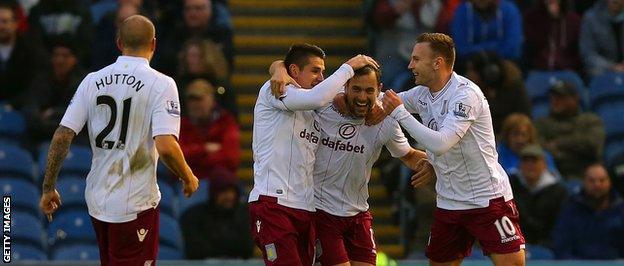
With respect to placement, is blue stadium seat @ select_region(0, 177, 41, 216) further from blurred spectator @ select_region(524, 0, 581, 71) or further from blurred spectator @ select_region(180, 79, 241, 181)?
blurred spectator @ select_region(524, 0, 581, 71)

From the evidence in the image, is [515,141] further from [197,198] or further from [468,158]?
[468,158]

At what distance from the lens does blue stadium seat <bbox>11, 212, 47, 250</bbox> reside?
14977 millimetres

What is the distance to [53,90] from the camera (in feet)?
52.0

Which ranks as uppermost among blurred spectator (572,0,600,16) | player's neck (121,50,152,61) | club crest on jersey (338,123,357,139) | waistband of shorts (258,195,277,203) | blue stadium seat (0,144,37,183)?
blurred spectator (572,0,600,16)

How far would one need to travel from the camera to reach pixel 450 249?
11.5 metres

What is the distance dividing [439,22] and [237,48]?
90.4 inches

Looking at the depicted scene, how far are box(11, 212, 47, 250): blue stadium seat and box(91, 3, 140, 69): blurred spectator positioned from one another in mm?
2016

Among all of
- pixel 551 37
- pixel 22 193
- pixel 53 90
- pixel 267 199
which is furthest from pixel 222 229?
pixel 551 37

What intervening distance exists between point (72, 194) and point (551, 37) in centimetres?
543

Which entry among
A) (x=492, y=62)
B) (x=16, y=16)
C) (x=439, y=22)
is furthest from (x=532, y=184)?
(x=16, y=16)

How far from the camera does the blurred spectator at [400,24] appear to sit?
16.9 m

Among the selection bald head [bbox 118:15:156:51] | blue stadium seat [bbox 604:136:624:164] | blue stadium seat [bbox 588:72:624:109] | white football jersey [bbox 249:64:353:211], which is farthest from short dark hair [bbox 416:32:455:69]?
blue stadium seat [bbox 588:72:624:109]

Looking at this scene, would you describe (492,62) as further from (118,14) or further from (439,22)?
(118,14)

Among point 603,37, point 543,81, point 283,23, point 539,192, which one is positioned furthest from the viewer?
point 283,23
